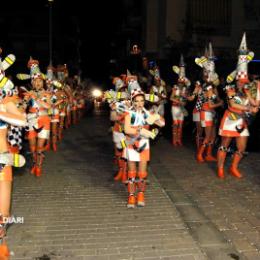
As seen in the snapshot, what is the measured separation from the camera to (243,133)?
7.08 m

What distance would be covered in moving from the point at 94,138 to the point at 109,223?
25.6 ft

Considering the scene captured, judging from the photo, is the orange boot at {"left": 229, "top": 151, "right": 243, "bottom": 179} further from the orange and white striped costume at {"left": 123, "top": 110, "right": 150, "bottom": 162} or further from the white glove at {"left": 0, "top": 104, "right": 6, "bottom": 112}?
the white glove at {"left": 0, "top": 104, "right": 6, "bottom": 112}

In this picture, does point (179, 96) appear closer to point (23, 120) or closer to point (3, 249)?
point (23, 120)

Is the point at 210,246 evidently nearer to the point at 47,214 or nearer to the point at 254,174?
the point at 47,214

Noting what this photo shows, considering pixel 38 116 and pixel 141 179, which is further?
pixel 38 116

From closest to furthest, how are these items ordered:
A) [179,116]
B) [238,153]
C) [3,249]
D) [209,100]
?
1. [3,249]
2. [238,153]
3. [209,100]
4. [179,116]

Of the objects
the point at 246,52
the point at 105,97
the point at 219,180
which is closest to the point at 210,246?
the point at 219,180

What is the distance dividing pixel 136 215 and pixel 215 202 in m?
1.33

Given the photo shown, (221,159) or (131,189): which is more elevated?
(221,159)

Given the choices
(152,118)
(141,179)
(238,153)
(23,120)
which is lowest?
(141,179)

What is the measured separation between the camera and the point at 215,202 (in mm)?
5992

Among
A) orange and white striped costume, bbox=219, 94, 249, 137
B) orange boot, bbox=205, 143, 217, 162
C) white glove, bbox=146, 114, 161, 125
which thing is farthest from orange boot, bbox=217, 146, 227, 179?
white glove, bbox=146, 114, 161, 125

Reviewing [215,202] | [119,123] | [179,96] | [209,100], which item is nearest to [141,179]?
[215,202]

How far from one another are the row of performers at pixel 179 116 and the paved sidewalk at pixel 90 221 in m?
0.40
